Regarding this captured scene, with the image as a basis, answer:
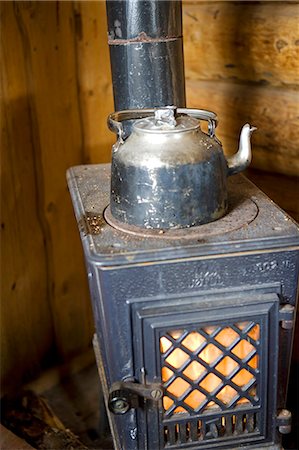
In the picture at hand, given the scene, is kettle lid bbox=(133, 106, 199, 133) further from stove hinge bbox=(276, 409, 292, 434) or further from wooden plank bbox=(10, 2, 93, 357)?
wooden plank bbox=(10, 2, 93, 357)

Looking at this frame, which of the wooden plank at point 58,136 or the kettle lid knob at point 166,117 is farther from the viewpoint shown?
the wooden plank at point 58,136

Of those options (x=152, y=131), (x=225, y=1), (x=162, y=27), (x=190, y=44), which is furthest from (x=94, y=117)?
(x=152, y=131)

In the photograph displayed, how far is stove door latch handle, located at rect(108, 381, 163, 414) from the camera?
1126 millimetres

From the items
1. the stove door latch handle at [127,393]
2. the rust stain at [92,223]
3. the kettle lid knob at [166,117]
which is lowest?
the stove door latch handle at [127,393]

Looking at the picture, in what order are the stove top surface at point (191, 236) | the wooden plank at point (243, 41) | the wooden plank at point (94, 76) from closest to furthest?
the stove top surface at point (191, 236)
the wooden plank at point (243, 41)
the wooden plank at point (94, 76)

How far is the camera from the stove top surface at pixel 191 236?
1.05 meters

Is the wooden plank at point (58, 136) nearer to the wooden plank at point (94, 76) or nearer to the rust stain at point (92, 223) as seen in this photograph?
the wooden plank at point (94, 76)

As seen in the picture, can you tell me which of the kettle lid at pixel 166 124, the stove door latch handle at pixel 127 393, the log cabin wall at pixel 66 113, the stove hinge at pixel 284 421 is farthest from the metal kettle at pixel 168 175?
the log cabin wall at pixel 66 113

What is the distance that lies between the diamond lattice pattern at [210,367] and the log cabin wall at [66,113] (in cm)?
67

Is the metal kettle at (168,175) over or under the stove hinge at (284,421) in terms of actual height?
over

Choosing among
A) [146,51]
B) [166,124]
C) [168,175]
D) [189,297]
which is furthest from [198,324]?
[146,51]

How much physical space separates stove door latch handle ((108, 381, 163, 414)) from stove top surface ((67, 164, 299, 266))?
0.87 ft

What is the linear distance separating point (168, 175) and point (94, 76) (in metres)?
1.02

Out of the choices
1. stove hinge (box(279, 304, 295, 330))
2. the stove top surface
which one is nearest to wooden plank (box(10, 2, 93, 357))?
the stove top surface
